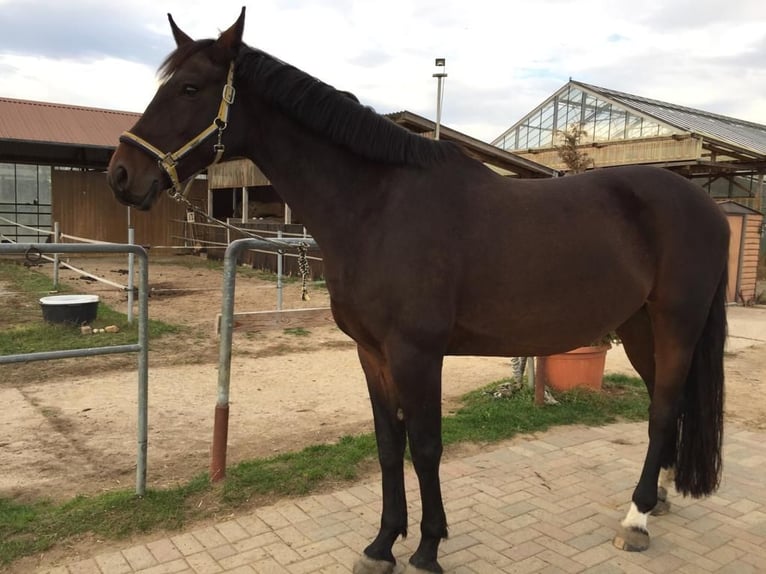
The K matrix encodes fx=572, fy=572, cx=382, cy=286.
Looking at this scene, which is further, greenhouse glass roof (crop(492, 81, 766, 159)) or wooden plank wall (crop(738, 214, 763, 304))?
greenhouse glass roof (crop(492, 81, 766, 159))

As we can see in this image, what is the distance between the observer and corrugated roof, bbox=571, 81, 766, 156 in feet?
54.4

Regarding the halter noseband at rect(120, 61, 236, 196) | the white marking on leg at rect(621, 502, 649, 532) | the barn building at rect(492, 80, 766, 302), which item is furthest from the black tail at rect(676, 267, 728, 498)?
the barn building at rect(492, 80, 766, 302)

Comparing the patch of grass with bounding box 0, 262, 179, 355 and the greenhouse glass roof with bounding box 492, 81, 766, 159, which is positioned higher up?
the greenhouse glass roof with bounding box 492, 81, 766, 159

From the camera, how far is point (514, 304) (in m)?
2.32

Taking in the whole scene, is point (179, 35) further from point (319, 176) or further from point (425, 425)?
point (425, 425)

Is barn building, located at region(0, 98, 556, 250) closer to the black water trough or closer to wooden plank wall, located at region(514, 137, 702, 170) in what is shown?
wooden plank wall, located at region(514, 137, 702, 170)

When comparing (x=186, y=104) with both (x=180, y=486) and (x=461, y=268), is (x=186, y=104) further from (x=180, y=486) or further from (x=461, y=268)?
(x=180, y=486)

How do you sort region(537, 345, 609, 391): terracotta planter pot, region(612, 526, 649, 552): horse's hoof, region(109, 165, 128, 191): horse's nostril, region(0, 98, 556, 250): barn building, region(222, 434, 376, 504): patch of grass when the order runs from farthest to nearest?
region(0, 98, 556, 250): barn building < region(537, 345, 609, 391): terracotta planter pot < region(222, 434, 376, 504): patch of grass < region(612, 526, 649, 552): horse's hoof < region(109, 165, 128, 191): horse's nostril

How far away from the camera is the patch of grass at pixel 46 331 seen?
6539mm

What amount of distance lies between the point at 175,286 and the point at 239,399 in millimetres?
8280

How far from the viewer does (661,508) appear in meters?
2.97

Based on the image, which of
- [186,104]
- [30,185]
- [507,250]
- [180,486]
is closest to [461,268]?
[507,250]

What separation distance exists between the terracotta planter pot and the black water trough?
5854 millimetres

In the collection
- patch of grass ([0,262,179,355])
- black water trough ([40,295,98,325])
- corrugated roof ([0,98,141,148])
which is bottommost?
patch of grass ([0,262,179,355])
